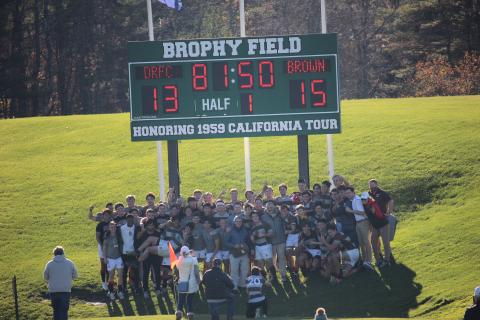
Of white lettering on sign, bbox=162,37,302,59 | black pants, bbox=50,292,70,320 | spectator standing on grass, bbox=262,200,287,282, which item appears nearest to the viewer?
black pants, bbox=50,292,70,320

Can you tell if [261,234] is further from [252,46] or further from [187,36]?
[187,36]

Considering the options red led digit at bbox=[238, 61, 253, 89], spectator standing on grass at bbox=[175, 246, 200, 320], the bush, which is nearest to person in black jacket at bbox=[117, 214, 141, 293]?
spectator standing on grass at bbox=[175, 246, 200, 320]

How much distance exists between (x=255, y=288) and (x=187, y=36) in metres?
53.0

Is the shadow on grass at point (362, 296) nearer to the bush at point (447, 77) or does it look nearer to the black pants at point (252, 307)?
the black pants at point (252, 307)

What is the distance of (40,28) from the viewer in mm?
76125

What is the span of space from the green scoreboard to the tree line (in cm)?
3504

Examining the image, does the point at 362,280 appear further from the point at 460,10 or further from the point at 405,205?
the point at 460,10

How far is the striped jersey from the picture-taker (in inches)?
916

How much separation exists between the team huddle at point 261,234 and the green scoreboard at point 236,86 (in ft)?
6.71

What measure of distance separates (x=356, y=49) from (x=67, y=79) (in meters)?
20.0

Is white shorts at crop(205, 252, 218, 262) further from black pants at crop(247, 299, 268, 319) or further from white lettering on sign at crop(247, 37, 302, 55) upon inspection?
white lettering on sign at crop(247, 37, 302, 55)

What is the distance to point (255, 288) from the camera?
23453 mm

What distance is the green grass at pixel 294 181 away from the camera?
2647 cm

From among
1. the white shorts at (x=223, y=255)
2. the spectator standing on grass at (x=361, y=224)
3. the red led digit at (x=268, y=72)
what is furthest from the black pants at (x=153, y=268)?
the red led digit at (x=268, y=72)
